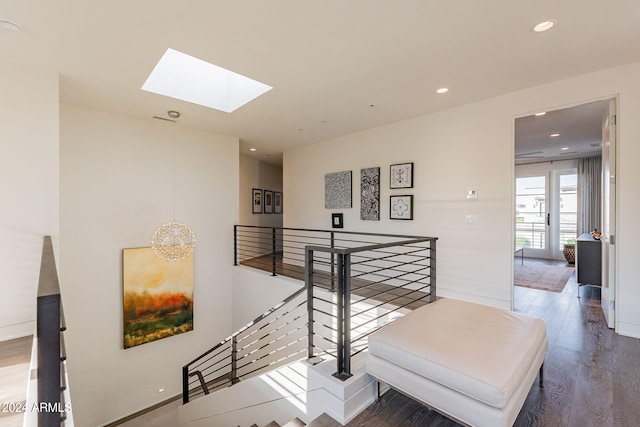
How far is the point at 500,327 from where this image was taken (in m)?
1.92

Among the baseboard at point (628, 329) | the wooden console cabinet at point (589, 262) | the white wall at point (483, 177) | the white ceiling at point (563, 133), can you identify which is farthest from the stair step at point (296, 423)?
the wooden console cabinet at point (589, 262)

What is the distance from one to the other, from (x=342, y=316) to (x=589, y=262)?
14.5 ft

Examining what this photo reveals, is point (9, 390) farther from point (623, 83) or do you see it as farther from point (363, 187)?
point (623, 83)

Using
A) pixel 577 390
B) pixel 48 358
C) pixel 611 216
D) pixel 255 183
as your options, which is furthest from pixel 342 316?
pixel 255 183

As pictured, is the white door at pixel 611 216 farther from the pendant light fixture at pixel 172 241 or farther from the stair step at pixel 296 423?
the pendant light fixture at pixel 172 241

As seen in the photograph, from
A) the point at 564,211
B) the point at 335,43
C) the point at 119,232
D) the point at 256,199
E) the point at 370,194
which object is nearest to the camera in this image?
the point at 335,43

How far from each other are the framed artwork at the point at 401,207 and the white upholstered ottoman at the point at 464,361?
240 cm

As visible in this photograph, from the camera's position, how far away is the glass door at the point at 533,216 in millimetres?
7766

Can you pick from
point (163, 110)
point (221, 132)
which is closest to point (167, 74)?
point (163, 110)

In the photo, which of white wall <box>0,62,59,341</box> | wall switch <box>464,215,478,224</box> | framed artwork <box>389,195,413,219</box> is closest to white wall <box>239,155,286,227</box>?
framed artwork <box>389,195,413,219</box>

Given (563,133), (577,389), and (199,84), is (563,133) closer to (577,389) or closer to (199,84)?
(577,389)

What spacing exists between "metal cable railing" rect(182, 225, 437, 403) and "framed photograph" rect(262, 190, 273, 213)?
4.33 feet

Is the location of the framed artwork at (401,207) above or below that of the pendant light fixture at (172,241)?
above

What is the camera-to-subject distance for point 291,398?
7.63 feet
